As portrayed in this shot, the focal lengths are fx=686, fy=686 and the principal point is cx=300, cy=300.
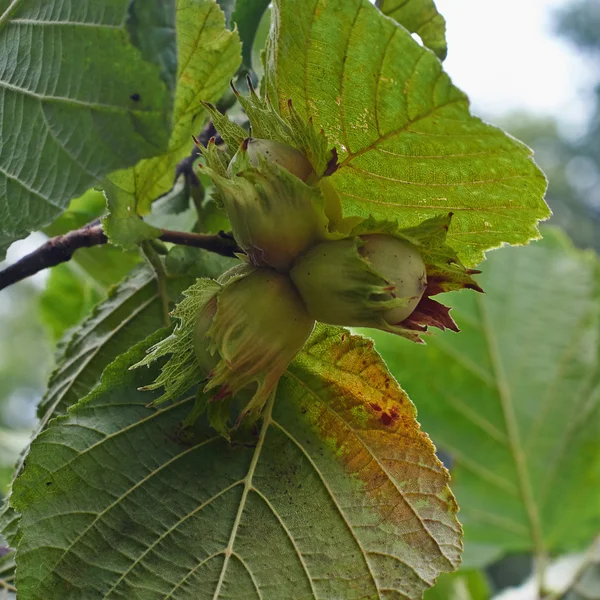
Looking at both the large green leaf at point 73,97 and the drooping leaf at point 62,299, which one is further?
the drooping leaf at point 62,299

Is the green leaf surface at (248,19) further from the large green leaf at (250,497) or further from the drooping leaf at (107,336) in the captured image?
the large green leaf at (250,497)

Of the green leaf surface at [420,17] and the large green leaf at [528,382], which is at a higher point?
the green leaf surface at [420,17]

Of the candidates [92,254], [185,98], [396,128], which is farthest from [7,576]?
[396,128]

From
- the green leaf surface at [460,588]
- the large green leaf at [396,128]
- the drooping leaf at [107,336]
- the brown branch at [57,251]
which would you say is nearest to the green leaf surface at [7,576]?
the drooping leaf at [107,336]

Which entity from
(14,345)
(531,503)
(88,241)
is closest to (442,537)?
(88,241)

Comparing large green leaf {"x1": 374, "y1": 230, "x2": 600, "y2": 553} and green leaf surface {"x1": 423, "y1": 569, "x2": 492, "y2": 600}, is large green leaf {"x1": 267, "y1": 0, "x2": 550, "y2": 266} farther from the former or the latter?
green leaf surface {"x1": 423, "y1": 569, "x2": 492, "y2": 600}

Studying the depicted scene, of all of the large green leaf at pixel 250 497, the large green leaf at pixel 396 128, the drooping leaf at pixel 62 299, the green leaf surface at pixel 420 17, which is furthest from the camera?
the drooping leaf at pixel 62 299

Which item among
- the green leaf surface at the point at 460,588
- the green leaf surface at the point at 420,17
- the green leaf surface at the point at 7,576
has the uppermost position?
the green leaf surface at the point at 420,17

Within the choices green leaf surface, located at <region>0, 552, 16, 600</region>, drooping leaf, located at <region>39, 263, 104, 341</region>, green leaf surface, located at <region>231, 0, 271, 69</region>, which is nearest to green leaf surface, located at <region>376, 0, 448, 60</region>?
green leaf surface, located at <region>231, 0, 271, 69</region>
